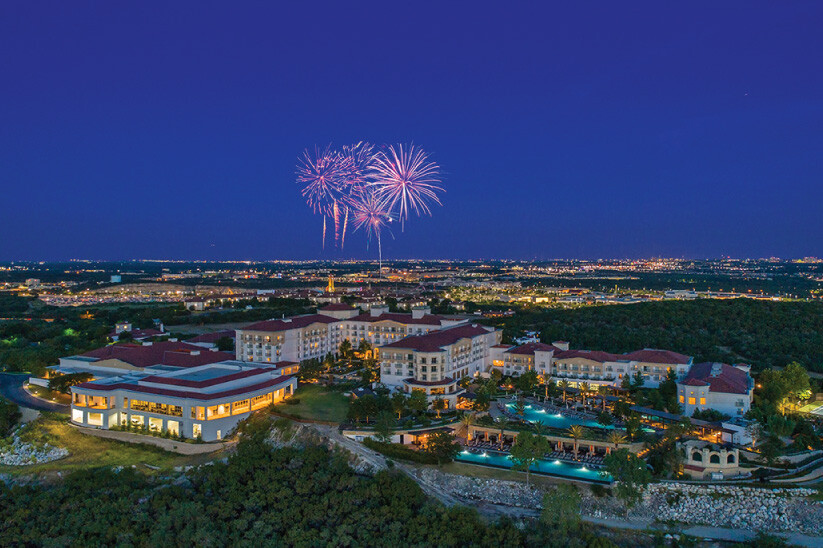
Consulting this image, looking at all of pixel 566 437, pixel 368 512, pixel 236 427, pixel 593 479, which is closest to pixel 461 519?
pixel 368 512

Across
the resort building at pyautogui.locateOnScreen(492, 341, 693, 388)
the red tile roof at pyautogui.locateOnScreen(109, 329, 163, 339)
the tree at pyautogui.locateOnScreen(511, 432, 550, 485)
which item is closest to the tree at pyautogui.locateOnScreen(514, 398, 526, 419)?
the resort building at pyautogui.locateOnScreen(492, 341, 693, 388)

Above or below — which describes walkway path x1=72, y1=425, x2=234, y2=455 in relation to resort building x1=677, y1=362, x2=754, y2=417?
below

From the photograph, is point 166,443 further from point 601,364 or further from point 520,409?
point 601,364

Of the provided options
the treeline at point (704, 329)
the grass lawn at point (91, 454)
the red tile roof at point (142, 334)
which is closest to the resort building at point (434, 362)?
the grass lawn at point (91, 454)

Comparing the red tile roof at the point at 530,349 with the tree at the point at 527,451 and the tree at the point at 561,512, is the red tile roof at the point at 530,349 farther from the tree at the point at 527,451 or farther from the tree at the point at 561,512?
the tree at the point at 561,512

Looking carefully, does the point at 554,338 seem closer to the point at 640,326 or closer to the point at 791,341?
the point at 640,326

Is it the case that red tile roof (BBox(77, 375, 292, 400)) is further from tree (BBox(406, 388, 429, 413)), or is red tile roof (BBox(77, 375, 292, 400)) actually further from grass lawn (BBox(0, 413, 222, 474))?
tree (BBox(406, 388, 429, 413))

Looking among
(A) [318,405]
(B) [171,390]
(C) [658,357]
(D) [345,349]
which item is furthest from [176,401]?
(C) [658,357]
